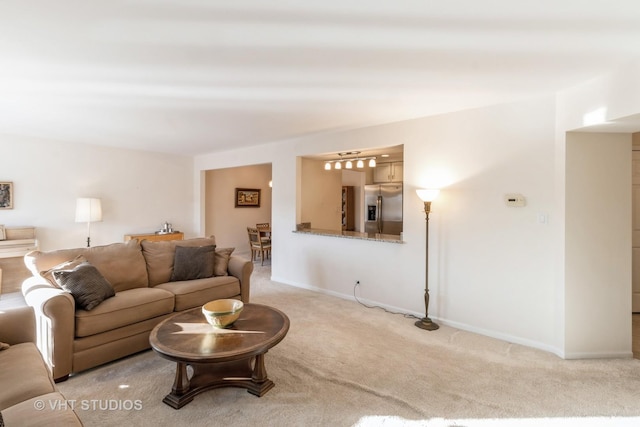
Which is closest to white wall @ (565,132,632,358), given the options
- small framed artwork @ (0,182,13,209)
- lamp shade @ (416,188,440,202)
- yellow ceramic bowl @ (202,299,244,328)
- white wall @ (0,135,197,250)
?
lamp shade @ (416,188,440,202)

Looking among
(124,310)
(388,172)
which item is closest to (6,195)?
(124,310)

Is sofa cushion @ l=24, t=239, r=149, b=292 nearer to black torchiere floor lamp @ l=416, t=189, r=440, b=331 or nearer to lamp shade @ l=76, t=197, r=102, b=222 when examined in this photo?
lamp shade @ l=76, t=197, r=102, b=222

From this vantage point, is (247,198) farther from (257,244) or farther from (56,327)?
(56,327)

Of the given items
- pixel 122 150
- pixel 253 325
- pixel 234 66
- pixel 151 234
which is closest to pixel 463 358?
pixel 253 325

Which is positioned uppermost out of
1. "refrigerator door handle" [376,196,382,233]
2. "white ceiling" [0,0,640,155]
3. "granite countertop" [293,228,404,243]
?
"white ceiling" [0,0,640,155]

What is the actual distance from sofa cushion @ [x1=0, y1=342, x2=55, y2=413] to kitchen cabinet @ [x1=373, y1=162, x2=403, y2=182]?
18.3 feet

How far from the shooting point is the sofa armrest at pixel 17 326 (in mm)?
1962

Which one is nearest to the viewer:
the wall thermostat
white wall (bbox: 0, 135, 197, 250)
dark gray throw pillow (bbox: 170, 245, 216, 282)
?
the wall thermostat

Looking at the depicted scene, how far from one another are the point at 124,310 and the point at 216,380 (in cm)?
106

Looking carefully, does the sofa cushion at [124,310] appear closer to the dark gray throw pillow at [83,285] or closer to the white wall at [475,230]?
the dark gray throw pillow at [83,285]

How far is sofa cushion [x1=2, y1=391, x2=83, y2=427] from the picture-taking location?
123 centimetres

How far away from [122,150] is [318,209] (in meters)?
3.84

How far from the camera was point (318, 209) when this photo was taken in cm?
556

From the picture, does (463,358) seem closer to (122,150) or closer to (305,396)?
(305,396)
